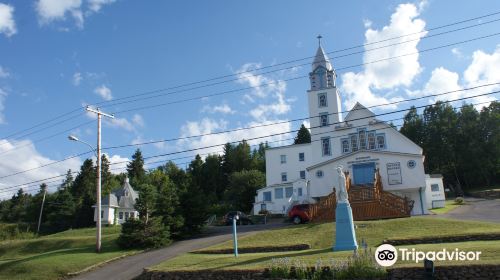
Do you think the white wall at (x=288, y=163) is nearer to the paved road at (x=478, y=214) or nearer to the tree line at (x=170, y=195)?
the tree line at (x=170, y=195)

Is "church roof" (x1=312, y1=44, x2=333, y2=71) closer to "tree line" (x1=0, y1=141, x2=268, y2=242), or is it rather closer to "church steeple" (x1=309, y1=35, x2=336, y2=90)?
"church steeple" (x1=309, y1=35, x2=336, y2=90)

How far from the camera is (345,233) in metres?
18.9

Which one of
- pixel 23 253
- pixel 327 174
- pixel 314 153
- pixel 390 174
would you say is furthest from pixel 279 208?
pixel 23 253

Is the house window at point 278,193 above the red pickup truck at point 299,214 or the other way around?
above

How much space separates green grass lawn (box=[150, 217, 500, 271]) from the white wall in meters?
28.0

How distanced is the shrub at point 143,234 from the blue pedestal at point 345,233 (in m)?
13.1

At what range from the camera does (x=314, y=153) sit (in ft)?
137

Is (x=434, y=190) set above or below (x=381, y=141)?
below

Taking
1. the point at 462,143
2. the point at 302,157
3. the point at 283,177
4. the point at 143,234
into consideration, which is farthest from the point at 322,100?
the point at 462,143

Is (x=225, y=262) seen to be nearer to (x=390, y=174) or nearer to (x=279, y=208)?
(x=390, y=174)

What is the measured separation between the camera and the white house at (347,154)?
34156 millimetres

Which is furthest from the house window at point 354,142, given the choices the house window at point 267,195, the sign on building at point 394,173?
the house window at point 267,195

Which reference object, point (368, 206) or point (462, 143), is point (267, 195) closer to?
point (368, 206)

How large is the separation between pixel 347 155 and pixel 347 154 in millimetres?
89
